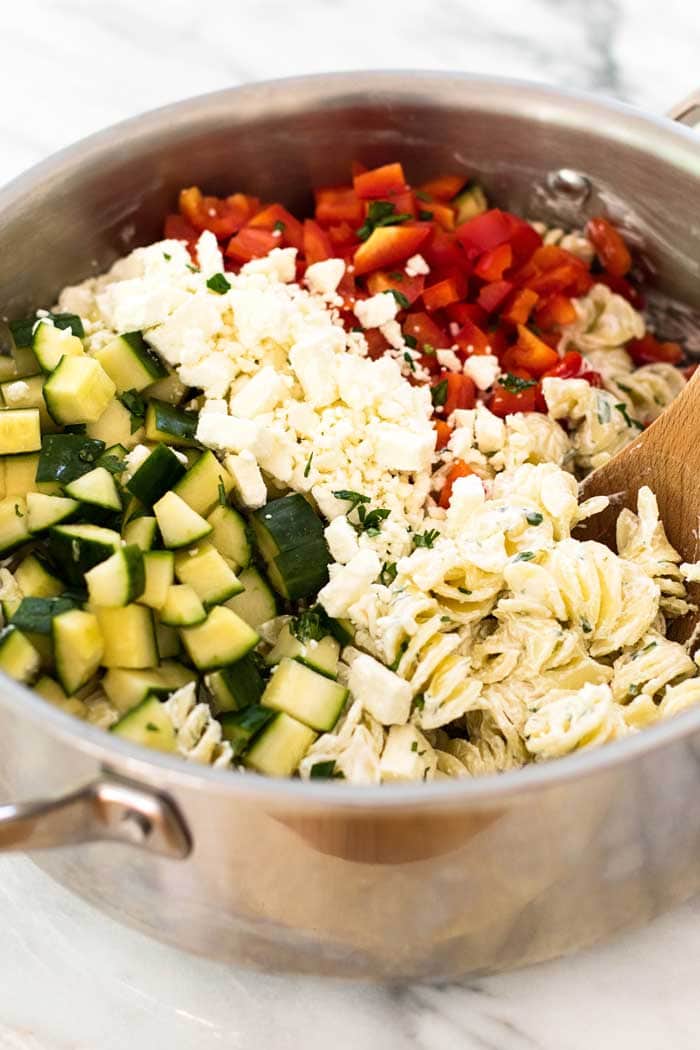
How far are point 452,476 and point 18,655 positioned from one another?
0.73m

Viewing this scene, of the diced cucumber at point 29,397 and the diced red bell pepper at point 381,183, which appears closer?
the diced cucumber at point 29,397

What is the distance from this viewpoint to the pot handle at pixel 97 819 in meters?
1.21

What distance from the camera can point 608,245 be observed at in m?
2.20

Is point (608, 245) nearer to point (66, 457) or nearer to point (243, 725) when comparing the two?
point (66, 457)

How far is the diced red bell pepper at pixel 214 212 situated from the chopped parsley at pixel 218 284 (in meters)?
0.21

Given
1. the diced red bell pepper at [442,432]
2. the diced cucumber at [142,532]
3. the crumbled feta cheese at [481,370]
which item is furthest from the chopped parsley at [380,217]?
the diced cucumber at [142,532]

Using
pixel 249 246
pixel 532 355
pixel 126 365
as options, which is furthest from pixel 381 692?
pixel 249 246

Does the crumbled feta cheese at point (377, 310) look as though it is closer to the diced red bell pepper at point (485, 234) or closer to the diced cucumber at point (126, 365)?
the diced red bell pepper at point (485, 234)

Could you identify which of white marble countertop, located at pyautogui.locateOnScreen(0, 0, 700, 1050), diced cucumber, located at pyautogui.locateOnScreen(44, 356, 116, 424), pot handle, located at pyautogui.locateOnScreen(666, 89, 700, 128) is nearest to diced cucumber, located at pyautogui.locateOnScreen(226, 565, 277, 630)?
diced cucumber, located at pyautogui.locateOnScreen(44, 356, 116, 424)

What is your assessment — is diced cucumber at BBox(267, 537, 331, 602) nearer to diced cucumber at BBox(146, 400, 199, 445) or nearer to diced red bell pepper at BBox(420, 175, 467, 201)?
diced cucumber at BBox(146, 400, 199, 445)

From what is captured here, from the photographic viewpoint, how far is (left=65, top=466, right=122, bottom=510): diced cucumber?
1665 millimetres

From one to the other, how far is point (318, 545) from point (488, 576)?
9.4 inches

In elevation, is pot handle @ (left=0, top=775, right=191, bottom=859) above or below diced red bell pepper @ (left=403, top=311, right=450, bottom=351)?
below

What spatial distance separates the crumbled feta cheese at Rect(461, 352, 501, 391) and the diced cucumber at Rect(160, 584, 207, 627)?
0.67 meters
